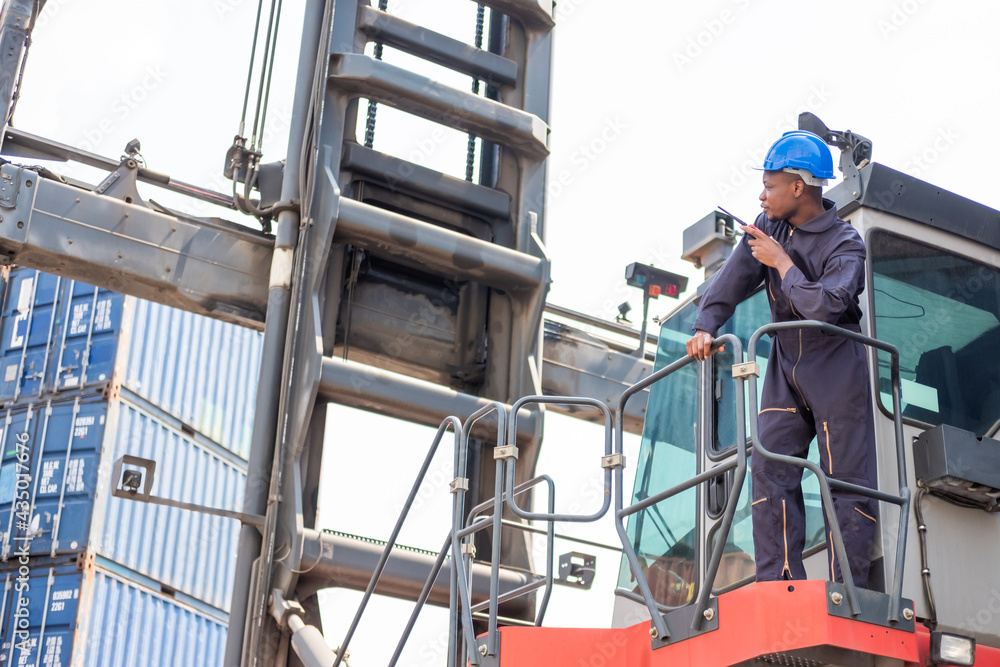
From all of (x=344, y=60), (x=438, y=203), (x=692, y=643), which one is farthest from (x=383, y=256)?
(x=692, y=643)

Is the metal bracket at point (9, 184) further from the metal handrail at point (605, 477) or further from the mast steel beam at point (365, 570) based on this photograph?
the metal handrail at point (605, 477)

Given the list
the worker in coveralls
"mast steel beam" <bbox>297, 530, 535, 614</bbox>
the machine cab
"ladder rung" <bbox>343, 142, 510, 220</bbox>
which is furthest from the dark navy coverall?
"ladder rung" <bbox>343, 142, 510, 220</bbox>

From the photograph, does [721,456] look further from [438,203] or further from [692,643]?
[438,203]

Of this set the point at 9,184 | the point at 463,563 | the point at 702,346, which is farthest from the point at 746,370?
the point at 9,184

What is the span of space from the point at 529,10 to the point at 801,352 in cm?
544

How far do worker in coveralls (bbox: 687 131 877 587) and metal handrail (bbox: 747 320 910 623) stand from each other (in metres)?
0.12

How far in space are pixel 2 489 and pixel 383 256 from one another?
1358 cm

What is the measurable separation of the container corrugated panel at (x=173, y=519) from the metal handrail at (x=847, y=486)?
1565 cm

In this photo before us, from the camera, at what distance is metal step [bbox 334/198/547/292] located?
774cm

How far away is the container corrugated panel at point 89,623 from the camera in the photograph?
56.9ft

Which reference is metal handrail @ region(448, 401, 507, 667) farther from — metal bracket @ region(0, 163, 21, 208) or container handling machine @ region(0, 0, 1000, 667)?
metal bracket @ region(0, 163, 21, 208)

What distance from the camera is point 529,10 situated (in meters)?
8.95

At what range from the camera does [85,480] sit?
61.2ft

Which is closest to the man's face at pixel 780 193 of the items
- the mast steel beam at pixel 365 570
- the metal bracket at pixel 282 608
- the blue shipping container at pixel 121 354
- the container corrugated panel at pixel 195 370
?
the mast steel beam at pixel 365 570
